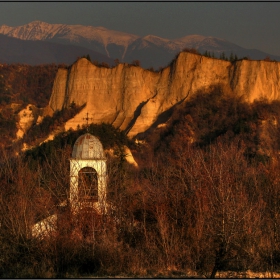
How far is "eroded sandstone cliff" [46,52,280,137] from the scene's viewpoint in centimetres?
6128

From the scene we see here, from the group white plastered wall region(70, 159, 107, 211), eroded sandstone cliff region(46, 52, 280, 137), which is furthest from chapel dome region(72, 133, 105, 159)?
eroded sandstone cliff region(46, 52, 280, 137)

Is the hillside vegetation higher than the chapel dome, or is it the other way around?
the chapel dome

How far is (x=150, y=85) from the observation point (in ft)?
218

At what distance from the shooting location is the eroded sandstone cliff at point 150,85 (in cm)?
6128

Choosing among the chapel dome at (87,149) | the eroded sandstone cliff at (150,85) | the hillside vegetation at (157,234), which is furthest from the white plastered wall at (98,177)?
the eroded sandstone cliff at (150,85)

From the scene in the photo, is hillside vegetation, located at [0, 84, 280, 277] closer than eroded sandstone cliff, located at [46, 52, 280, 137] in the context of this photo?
Yes

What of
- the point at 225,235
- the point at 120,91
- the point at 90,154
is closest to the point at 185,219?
the point at 225,235

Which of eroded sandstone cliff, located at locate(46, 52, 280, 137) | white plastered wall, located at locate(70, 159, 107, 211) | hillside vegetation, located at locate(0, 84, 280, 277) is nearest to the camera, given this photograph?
hillside vegetation, located at locate(0, 84, 280, 277)

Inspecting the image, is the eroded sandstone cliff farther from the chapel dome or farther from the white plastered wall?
the white plastered wall

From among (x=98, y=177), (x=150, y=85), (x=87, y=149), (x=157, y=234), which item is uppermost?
(x=150, y=85)

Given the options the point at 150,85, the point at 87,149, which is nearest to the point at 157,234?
the point at 87,149

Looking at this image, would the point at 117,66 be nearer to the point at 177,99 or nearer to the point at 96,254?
the point at 177,99

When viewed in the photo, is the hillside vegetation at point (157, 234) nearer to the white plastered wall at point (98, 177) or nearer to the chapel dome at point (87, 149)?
the white plastered wall at point (98, 177)

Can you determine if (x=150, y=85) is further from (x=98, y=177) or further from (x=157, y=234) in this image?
(x=157, y=234)
